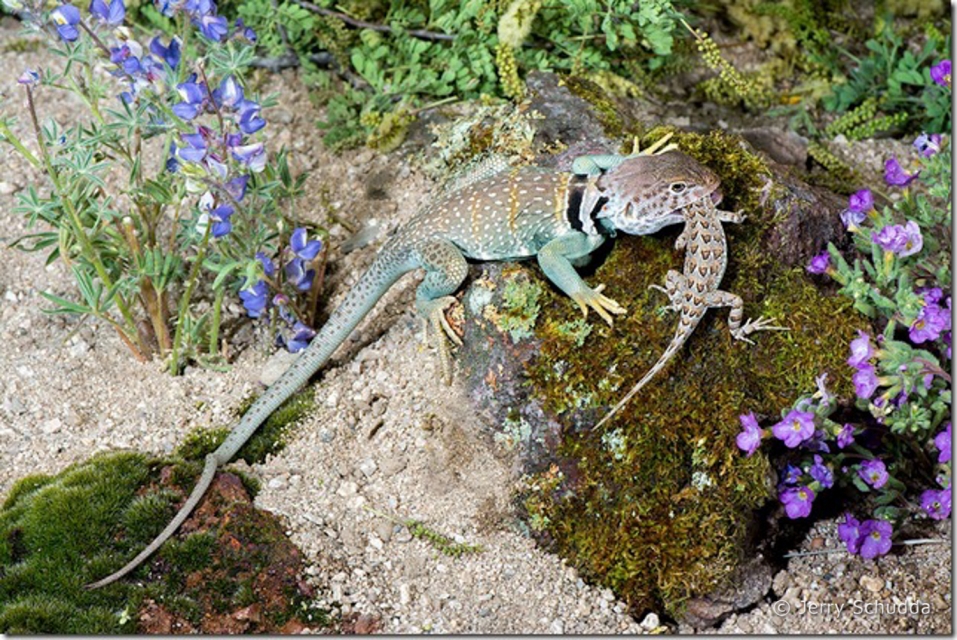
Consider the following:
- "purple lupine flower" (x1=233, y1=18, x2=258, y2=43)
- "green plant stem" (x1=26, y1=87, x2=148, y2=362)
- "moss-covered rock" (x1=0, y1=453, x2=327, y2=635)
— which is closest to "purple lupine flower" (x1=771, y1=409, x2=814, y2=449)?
"moss-covered rock" (x1=0, y1=453, x2=327, y2=635)

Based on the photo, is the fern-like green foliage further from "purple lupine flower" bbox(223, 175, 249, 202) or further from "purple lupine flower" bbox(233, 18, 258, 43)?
"purple lupine flower" bbox(223, 175, 249, 202)

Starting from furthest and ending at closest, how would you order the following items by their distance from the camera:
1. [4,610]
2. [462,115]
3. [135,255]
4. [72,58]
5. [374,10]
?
1. [374,10]
2. [462,115]
3. [135,255]
4. [72,58]
5. [4,610]

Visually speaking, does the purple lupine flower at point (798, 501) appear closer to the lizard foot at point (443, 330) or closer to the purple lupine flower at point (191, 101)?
the lizard foot at point (443, 330)

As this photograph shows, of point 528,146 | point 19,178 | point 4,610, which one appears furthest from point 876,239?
point 19,178

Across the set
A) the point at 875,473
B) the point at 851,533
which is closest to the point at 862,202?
the point at 875,473

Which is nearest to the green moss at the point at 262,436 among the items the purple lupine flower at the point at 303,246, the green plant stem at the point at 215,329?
the green plant stem at the point at 215,329

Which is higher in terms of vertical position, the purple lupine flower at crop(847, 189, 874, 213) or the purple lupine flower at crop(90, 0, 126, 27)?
the purple lupine flower at crop(90, 0, 126, 27)

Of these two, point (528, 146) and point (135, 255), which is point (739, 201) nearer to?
point (528, 146)
